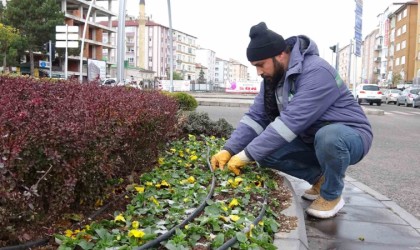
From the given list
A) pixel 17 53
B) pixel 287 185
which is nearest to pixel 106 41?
pixel 17 53

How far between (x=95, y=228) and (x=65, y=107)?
840mm

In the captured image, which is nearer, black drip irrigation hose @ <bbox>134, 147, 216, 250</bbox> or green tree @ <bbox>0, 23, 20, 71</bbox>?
black drip irrigation hose @ <bbox>134, 147, 216, 250</bbox>

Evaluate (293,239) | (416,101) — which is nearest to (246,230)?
(293,239)

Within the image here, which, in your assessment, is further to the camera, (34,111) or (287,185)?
(287,185)

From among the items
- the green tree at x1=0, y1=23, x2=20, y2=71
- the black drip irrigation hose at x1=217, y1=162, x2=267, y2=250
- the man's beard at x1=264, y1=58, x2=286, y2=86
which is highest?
the green tree at x1=0, y1=23, x2=20, y2=71

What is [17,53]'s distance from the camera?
51.6 m

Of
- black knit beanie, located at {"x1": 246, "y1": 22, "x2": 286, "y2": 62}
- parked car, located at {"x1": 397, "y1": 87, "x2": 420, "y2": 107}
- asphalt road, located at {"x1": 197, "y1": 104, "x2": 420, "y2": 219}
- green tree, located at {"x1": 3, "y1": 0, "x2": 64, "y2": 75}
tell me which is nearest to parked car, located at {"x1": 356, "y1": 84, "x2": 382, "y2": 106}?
parked car, located at {"x1": 397, "y1": 87, "x2": 420, "y2": 107}

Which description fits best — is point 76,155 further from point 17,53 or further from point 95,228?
point 17,53

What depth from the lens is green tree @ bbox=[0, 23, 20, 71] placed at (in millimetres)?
42312

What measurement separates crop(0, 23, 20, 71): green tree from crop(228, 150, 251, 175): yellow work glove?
130 feet

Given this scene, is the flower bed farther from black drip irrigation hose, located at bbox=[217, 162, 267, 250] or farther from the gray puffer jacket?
the gray puffer jacket

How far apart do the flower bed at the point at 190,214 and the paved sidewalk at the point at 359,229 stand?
16 cm

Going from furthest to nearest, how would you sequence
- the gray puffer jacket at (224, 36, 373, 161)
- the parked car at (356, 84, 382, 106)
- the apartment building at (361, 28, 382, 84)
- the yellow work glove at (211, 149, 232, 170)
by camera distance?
the apartment building at (361, 28, 382, 84)
the parked car at (356, 84, 382, 106)
the yellow work glove at (211, 149, 232, 170)
the gray puffer jacket at (224, 36, 373, 161)

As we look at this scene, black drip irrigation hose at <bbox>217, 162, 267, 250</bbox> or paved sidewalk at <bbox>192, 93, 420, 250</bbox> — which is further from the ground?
black drip irrigation hose at <bbox>217, 162, 267, 250</bbox>
